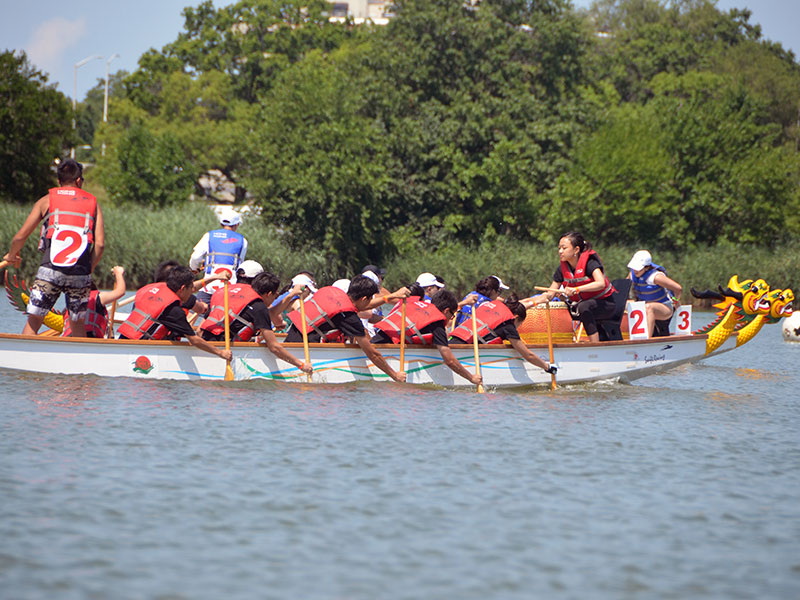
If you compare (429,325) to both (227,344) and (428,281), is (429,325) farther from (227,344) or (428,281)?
(227,344)

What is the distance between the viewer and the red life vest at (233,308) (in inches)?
432

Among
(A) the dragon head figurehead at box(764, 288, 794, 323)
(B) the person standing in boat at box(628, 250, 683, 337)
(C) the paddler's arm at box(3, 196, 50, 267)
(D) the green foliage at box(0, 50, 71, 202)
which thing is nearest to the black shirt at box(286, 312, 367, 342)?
(C) the paddler's arm at box(3, 196, 50, 267)

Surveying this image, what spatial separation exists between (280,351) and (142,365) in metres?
1.36

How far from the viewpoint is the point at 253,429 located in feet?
29.5

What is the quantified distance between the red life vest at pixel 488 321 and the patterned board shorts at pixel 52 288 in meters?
3.97

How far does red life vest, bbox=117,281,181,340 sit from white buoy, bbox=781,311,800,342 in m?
14.8

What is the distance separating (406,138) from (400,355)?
92.0 ft

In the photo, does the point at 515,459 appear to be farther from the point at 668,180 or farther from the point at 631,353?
the point at 668,180

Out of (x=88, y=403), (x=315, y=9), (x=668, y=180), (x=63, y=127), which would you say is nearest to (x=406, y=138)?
(x=668, y=180)

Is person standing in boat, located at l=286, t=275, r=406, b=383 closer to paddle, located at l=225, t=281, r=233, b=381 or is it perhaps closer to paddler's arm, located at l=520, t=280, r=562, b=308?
paddle, located at l=225, t=281, r=233, b=381

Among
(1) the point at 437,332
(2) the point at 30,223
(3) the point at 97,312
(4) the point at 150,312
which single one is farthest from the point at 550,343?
(2) the point at 30,223

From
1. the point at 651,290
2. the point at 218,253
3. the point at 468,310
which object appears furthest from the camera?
the point at 651,290

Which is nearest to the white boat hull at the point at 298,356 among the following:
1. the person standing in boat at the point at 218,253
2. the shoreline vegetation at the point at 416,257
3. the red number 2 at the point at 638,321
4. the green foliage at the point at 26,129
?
the red number 2 at the point at 638,321

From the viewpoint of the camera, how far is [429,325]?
11.1 m
